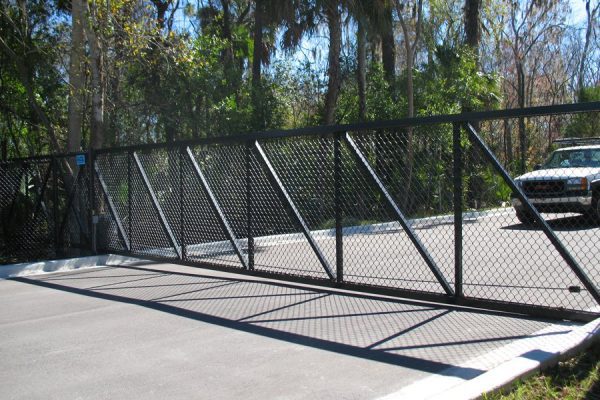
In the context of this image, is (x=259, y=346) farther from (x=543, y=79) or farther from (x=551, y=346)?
(x=543, y=79)

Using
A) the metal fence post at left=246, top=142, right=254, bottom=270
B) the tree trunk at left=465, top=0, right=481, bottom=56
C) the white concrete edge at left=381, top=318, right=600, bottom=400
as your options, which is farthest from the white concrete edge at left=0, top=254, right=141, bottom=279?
the tree trunk at left=465, top=0, right=481, bottom=56

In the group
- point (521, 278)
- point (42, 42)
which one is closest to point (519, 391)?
point (521, 278)

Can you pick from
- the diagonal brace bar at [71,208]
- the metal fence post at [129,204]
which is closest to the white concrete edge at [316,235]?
the metal fence post at [129,204]

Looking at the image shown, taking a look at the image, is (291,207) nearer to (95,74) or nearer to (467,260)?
(467,260)

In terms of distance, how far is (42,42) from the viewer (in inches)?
540

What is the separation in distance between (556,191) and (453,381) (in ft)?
28.3

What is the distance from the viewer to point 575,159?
12.3m

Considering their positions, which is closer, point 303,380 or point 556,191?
point 303,380

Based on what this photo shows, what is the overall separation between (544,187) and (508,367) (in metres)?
7.94

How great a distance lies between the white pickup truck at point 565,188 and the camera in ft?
35.3

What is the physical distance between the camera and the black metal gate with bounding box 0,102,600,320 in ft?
20.5

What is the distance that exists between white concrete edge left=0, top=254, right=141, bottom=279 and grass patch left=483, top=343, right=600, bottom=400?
25.2ft

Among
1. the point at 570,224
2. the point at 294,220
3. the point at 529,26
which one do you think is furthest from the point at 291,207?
the point at 529,26

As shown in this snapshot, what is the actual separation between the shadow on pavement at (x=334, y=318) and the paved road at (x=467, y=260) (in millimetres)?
592
